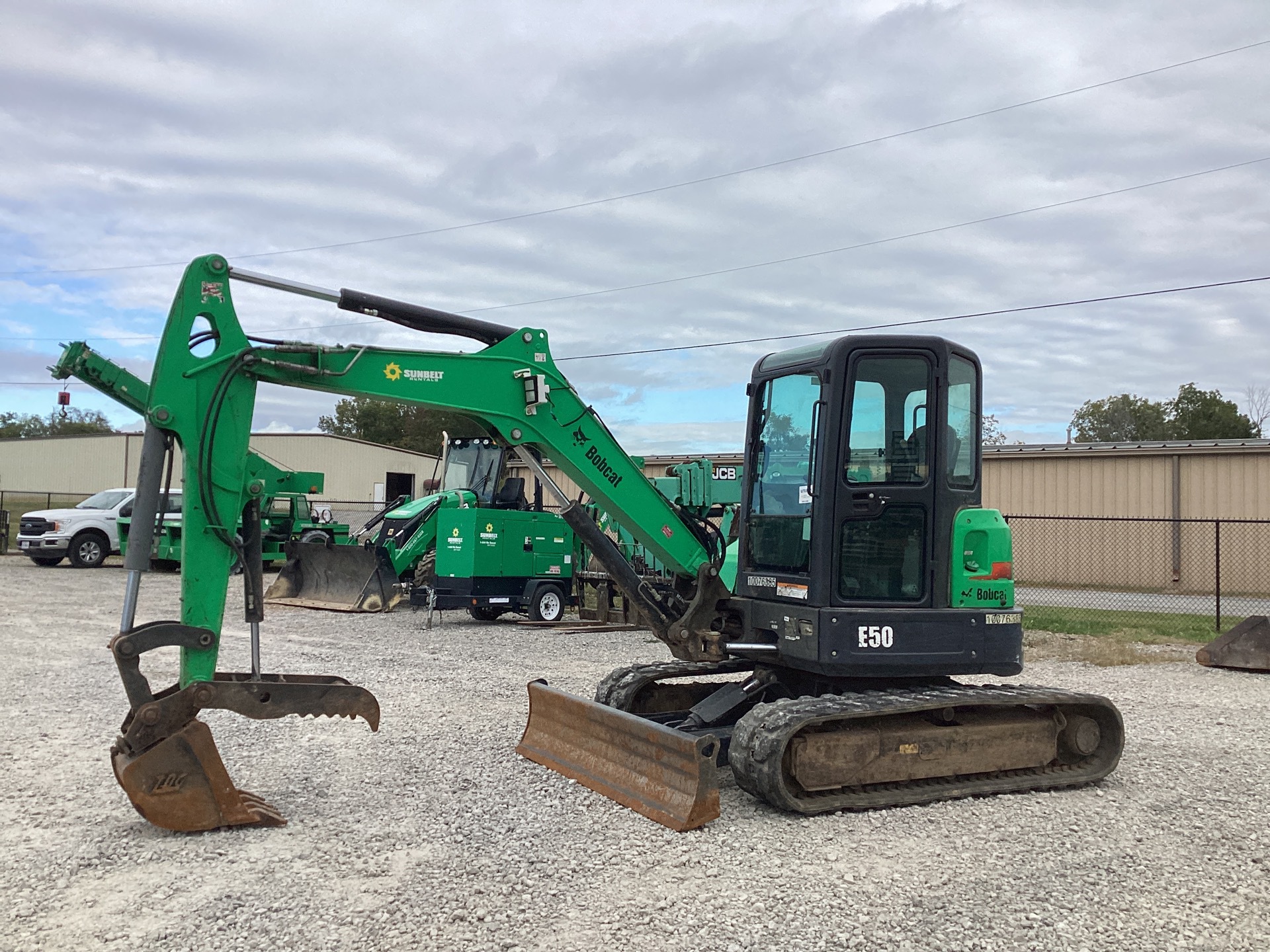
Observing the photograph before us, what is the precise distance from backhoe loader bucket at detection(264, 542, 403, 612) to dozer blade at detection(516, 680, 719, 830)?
31.3 ft

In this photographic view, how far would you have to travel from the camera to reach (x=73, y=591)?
1917 centimetres

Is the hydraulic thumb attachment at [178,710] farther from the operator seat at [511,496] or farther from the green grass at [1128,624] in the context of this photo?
the green grass at [1128,624]

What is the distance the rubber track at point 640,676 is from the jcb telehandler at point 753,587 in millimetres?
39

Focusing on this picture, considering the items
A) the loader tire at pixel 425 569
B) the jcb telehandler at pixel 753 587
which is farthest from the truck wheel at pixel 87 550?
the jcb telehandler at pixel 753 587

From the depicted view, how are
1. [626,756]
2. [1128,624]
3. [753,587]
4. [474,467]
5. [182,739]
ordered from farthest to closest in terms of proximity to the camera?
1. [474,467]
2. [1128,624]
3. [753,587]
4. [626,756]
5. [182,739]

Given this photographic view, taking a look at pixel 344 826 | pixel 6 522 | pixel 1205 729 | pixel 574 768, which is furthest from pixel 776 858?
pixel 6 522

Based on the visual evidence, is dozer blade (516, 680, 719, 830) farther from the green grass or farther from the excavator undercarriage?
the green grass

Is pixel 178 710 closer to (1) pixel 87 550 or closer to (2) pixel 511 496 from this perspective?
(2) pixel 511 496

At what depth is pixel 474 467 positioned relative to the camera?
17.9 m

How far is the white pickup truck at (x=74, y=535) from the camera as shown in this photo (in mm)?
24688

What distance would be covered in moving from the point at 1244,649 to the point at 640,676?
836 centimetres

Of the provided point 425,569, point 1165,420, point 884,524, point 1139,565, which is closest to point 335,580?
point 425,569

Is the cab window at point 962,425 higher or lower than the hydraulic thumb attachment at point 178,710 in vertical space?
higher

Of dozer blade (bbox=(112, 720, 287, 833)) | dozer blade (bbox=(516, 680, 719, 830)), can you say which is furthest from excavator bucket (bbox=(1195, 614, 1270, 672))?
dozer blade (bbox=(112, 720, 287, 833))
